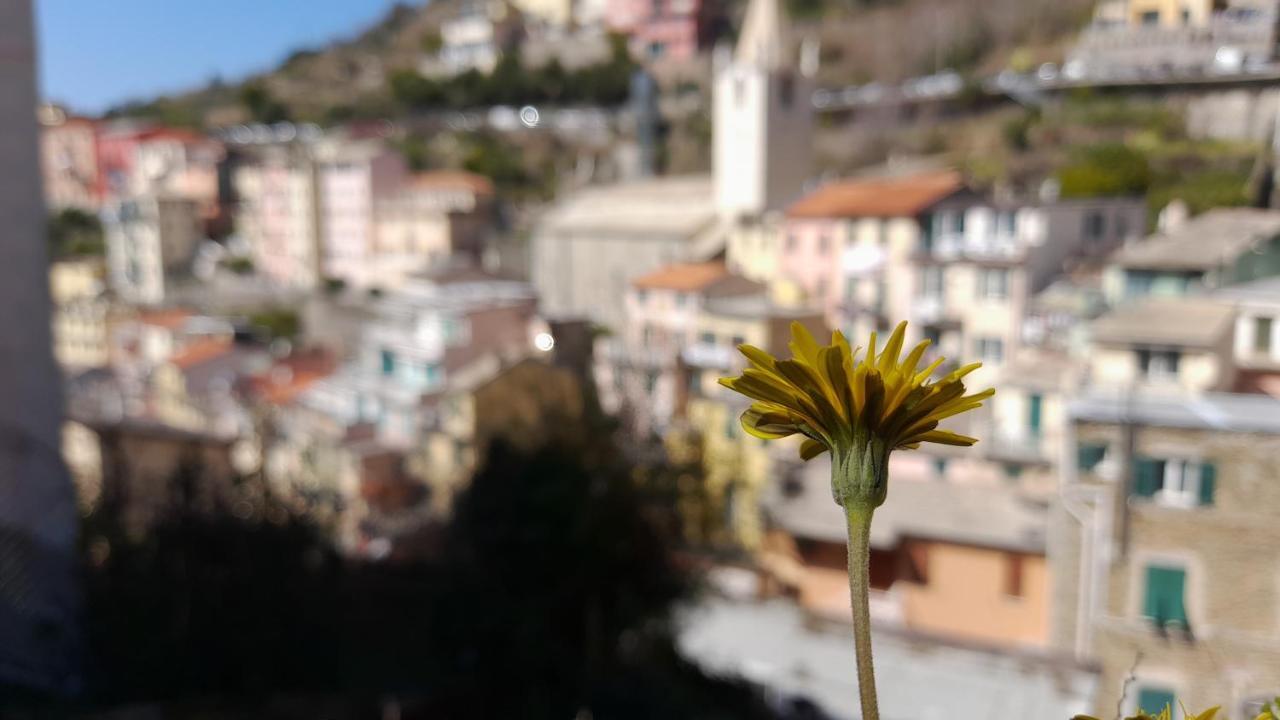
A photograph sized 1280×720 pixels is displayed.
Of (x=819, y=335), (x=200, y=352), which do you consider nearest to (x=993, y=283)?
(x=819, y=335)

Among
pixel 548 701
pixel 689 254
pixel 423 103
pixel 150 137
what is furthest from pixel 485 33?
pixel 548 701

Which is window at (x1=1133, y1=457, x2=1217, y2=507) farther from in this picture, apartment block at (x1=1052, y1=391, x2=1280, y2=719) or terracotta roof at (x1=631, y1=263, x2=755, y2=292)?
terracotta roof at (x1=631, y1=263, x2=755, y2=292)

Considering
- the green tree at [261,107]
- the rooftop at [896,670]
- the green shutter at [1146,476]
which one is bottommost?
the rooftop at [896,670]

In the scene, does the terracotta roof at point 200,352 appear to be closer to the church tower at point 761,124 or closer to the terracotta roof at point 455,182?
the terracotta roof at point 455,182

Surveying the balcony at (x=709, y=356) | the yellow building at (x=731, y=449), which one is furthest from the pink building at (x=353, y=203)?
the yellow building at (x=731, y=449)

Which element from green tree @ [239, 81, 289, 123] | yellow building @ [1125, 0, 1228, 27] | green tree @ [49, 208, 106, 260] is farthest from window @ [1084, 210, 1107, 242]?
green tree @ [239, 81, 289, 123]

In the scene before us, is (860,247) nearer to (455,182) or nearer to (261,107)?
(455,182)
